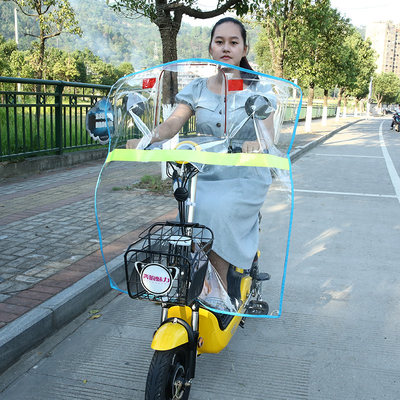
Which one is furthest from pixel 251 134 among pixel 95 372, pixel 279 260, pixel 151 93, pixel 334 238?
pixel 334 238

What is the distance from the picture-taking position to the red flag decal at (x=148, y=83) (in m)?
2.54

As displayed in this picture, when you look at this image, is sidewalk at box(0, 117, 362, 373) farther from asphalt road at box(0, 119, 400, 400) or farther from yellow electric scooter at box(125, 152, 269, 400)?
yellow electric scooter at box(125, 152, 269, 400)

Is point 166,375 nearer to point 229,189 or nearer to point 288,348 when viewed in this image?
point 229,189

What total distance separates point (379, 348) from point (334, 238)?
2621mm

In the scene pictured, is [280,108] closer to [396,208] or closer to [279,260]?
[279,260]

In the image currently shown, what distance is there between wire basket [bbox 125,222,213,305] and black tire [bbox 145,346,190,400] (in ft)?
0.85

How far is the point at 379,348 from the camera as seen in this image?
10.4 feet

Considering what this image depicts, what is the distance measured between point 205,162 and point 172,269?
495mm

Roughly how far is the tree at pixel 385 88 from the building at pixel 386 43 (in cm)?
6982

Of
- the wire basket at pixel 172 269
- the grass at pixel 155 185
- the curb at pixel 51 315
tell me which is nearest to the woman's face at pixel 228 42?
the wire basket at pixel 172 269

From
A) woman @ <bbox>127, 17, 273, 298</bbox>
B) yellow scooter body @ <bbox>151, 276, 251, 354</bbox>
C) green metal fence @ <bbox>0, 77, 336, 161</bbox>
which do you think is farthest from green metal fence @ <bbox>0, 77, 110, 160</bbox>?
yellow scooter body @ <bbox>151, 276, 251, 354</bbox>

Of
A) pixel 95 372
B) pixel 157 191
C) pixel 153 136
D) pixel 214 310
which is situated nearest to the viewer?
pixel 214 310

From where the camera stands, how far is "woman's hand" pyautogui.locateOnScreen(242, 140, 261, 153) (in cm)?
225

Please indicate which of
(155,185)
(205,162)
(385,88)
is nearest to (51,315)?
(205,162)
